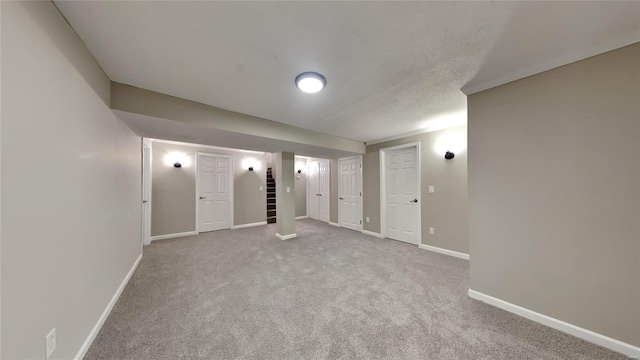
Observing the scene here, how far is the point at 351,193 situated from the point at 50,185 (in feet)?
15.5

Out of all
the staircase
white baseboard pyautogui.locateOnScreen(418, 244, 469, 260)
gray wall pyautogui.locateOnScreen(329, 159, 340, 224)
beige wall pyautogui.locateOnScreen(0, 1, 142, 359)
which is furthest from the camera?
the staircase

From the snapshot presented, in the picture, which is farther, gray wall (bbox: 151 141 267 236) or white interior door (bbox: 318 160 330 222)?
white interior door (bbox: 318 160 330 222)

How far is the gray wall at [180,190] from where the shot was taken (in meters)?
4.36

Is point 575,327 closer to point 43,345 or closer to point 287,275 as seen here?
point 287,275

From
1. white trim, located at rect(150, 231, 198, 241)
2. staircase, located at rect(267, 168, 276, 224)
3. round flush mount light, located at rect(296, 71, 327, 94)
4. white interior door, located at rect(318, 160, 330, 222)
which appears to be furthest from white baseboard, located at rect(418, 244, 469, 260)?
white trim, located at rect(150, 231, 198, 241)

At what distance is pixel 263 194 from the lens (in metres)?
5.96

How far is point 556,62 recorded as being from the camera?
5.36ft

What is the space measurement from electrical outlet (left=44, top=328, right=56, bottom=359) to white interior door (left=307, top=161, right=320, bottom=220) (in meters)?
5.46

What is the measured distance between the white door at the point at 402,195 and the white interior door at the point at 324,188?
204 centimetres

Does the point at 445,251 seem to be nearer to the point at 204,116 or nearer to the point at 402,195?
the point at 402,195

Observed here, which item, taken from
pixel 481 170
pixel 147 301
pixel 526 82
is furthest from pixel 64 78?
pixel 526 82

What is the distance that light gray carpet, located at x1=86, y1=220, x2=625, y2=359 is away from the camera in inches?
57.2

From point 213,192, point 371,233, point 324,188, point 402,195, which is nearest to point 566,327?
point 402,195

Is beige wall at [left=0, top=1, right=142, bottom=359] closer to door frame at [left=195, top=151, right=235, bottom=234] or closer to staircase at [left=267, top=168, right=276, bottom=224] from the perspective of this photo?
door frame at [left=195, top=151, right=235, bottom=234]
